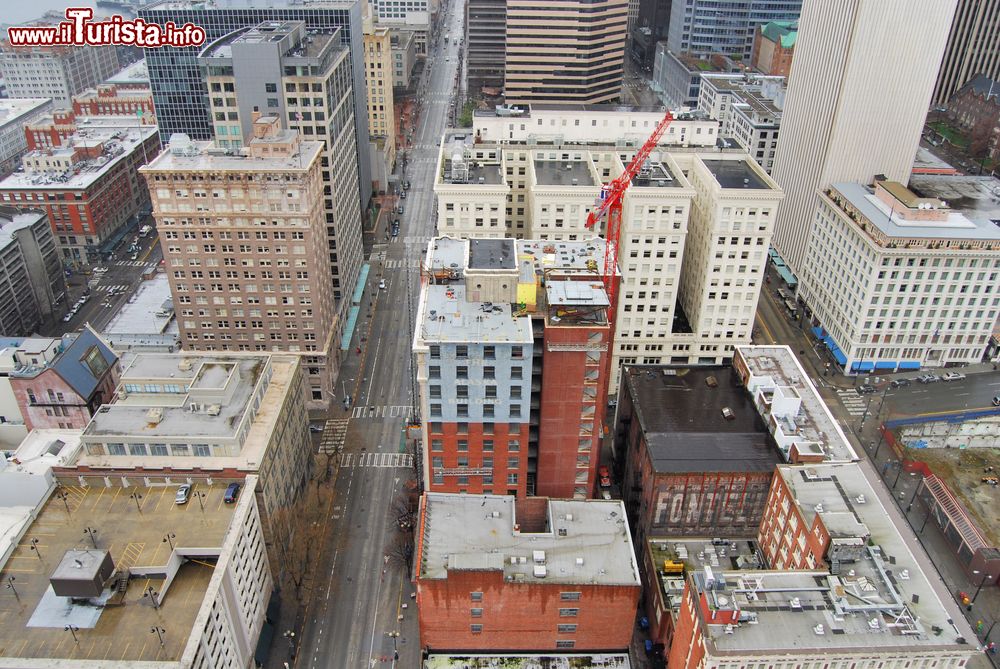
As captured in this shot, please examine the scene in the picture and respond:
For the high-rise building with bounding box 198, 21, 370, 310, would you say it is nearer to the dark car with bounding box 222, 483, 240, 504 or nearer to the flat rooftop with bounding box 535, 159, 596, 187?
the flat rooftop with bounding box 535, 159, 596, 187

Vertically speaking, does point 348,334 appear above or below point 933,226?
below

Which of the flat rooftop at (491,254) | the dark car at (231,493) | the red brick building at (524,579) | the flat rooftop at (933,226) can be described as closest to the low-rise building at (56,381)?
the dark car at (231,493)

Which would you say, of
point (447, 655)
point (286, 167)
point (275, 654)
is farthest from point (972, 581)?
point (286, 167)

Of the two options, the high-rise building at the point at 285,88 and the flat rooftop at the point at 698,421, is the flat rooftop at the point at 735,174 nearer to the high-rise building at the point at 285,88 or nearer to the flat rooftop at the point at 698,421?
the flat rooftop at the point at 698,421

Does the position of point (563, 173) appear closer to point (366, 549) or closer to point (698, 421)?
point (698, 421)

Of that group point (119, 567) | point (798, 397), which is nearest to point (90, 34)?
point (119, 567)

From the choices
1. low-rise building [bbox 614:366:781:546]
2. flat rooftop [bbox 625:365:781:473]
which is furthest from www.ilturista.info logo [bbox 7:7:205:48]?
low-rise building [bbox 614:366:781:546]
